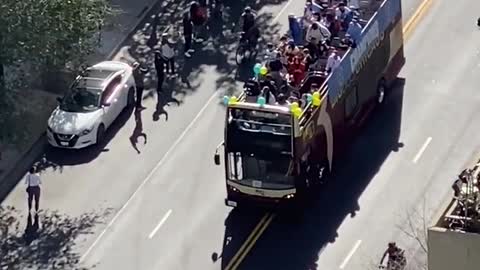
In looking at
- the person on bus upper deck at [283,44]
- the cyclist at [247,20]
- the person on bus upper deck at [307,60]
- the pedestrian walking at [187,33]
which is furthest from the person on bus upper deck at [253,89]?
the pedestrian walking at [187,33]

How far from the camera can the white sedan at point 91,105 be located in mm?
46438

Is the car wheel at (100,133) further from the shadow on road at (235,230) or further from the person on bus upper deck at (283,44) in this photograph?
the person on bus upper deck at (283,44)

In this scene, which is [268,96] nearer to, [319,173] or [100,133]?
[319,173]

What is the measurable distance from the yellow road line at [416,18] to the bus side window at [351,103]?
19.4 feet

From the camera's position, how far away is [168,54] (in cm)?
4953

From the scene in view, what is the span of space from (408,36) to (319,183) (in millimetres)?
8805

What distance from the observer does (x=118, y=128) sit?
156ft

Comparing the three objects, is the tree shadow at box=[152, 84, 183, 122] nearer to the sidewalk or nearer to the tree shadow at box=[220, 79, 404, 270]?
the sidewalk

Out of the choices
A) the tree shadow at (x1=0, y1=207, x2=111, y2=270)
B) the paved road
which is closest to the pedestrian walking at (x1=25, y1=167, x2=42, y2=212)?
the tree shadow at (x1=0, y1=207, x2=111, y2=270)

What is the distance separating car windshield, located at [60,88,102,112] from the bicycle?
489 cm

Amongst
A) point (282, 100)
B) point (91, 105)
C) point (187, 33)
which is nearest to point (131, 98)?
point (91, 105)

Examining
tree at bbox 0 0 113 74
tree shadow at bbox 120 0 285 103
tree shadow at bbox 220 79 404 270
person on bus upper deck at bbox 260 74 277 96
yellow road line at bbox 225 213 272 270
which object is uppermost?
tree at bbox 0 0 113 74

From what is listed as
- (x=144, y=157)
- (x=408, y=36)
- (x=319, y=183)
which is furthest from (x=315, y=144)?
(x=408, y=36)

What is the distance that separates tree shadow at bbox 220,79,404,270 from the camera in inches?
1635
